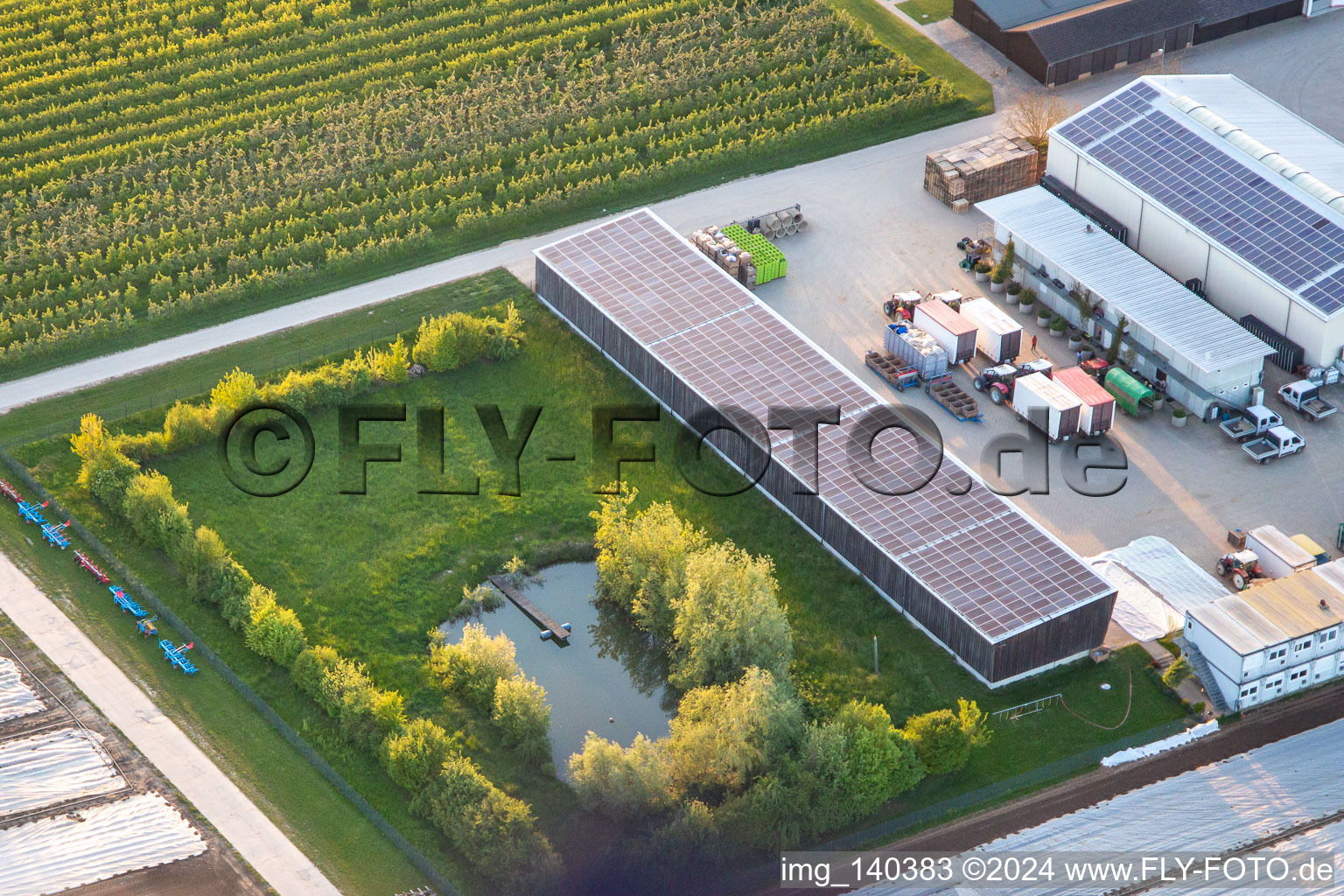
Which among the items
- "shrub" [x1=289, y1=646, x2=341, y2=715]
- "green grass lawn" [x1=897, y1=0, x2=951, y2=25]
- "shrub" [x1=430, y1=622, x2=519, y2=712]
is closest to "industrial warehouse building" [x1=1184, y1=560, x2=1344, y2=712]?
"shrub" [x1=430, y1=622, x2=519, y2=712]

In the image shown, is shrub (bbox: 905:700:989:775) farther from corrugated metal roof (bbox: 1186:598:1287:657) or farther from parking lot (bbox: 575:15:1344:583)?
parking lot (bbox: 575:15:1344:583)

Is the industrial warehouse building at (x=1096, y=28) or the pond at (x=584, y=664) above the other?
the industrial warehouse building at (x=1096, y=28)

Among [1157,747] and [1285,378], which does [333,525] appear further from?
[1285,378]

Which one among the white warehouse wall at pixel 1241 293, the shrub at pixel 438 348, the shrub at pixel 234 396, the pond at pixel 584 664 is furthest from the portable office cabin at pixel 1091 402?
the shrub at pixel 234 396

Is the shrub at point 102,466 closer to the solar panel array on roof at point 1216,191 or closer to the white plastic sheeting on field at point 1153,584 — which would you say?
the white plastic sheeting on field at point 1153,584

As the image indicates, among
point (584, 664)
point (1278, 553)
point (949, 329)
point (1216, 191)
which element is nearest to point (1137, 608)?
point (1278, 553)

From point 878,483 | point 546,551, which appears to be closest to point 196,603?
point 546,551
